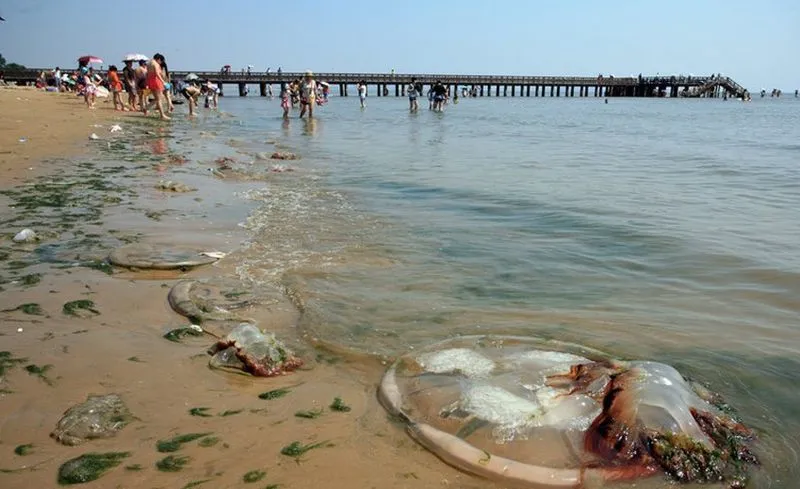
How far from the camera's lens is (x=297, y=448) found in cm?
222

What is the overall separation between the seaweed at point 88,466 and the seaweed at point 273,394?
2.16 ft

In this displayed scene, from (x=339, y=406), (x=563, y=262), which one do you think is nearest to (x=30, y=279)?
(x=339, y=406)

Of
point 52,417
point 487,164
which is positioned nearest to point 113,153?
point 487,164

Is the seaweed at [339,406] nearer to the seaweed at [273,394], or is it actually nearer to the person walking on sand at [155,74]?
the seaweed at [273,394]

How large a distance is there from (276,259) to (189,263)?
2.42 feet

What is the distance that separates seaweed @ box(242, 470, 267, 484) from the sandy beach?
0.06 ft

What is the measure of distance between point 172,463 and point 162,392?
0.60m

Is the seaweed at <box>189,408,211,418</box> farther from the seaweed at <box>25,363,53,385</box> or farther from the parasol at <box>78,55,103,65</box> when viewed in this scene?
the parasol at <box>78,55,103,65</box>

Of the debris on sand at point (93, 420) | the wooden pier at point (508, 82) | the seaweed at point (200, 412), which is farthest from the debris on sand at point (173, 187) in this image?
the wooden pier at point (508, 82)

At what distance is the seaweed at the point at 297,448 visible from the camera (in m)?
2.19

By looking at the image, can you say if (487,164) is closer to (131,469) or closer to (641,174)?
(641,174)

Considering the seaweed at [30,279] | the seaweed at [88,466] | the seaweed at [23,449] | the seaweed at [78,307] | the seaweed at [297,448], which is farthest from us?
the seaweed at [30,279]

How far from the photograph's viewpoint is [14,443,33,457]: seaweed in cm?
206

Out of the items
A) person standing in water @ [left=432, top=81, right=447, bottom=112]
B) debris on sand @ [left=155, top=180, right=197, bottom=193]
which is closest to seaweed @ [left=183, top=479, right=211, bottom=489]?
debris on sand @ [left=155, top=180, right=197, bottom=193]
